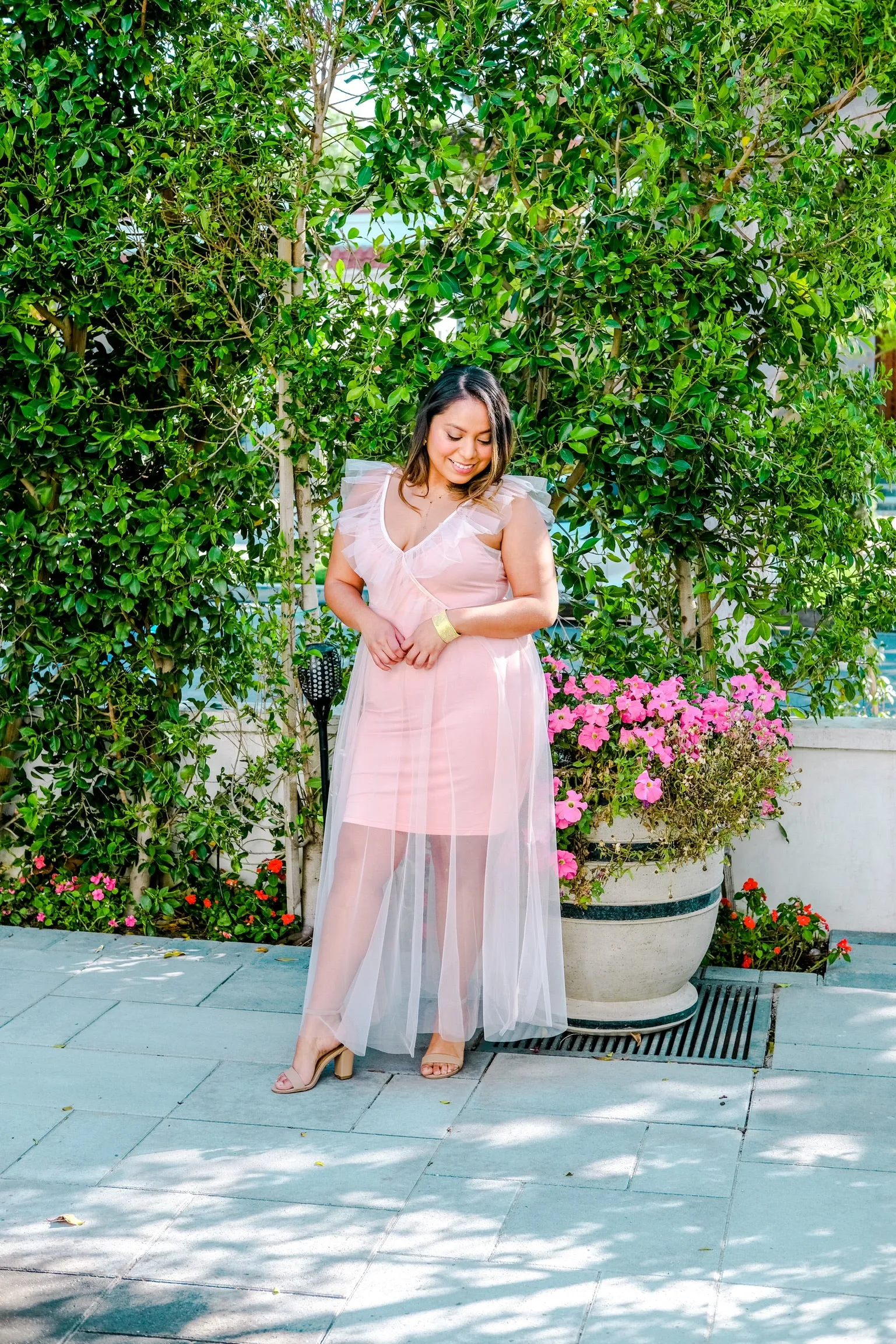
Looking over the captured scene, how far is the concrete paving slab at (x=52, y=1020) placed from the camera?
417 centimetres

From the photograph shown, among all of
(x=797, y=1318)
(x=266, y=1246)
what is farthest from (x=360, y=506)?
(x=797, y=1318)

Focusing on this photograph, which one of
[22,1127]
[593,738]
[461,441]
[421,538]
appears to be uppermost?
[461,441]

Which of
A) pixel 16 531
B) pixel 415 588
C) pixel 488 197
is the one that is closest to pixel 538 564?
pixel 415 588

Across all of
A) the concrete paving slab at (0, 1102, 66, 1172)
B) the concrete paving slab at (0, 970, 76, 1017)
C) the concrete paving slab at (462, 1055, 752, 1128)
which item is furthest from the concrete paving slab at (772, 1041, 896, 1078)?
the concrete paving slab at (0, 970, 76, 1017)

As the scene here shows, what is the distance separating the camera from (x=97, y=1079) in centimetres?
390

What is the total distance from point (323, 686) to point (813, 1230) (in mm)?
2264

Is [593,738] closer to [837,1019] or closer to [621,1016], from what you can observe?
[621,1016]

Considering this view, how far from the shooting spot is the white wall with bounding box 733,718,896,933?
16.4ft

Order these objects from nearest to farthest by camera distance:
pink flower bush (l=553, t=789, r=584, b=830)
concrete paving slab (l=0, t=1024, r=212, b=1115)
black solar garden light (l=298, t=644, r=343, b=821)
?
concrete paving slab (l=0, t=1024, r=212, b=1115) < pink flower bush (l=553, t=789, r=584, b=830) < black solar garden light (l=298, t=644, r=343, b=821)

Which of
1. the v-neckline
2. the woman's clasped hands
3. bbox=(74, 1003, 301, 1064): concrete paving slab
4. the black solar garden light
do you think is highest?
the v-neckline

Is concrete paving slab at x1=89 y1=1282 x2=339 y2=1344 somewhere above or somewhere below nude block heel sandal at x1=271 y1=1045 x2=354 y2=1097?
below

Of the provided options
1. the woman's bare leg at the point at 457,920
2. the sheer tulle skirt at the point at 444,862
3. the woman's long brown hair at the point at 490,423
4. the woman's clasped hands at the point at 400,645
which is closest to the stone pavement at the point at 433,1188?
the woman's bare leg at the point at 457,920

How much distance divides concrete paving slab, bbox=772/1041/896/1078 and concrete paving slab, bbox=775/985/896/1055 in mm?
20

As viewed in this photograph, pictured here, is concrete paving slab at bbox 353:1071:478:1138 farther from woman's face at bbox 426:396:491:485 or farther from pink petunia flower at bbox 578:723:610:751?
woman's face at bbox 426:396:491:485
